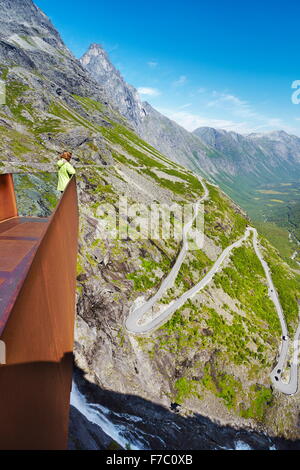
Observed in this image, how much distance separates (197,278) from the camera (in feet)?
209

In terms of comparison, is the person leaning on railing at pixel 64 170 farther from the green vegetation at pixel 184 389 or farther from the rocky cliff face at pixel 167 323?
the green vegetation at pixel 184 389

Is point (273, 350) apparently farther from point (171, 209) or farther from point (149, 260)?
point (171, 209)

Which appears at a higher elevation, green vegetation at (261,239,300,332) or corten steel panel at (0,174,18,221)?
corten steel panel at (0,174,18,221)

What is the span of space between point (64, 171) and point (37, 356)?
→ 7.22m

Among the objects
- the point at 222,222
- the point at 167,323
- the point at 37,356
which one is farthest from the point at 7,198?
the point at 222,222

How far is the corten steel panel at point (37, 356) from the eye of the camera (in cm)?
333

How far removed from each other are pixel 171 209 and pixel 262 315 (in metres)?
47.0

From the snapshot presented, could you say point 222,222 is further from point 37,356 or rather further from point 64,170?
point 37,356

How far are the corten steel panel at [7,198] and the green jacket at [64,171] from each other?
238cm

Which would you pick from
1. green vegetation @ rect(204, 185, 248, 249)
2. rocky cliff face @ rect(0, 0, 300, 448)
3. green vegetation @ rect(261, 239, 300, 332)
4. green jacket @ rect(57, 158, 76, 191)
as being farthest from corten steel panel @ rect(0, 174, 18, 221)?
green vegetation @ rect(204, 185, 248, 249)

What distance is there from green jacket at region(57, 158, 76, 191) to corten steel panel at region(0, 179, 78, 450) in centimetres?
305

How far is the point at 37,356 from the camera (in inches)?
187

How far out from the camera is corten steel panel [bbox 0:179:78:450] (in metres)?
3.33

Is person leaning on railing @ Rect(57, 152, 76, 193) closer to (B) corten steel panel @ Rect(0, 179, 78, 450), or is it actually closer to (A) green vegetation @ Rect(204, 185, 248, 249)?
(B) corten steel panel @ Rect(0, 179, 78, 450)
